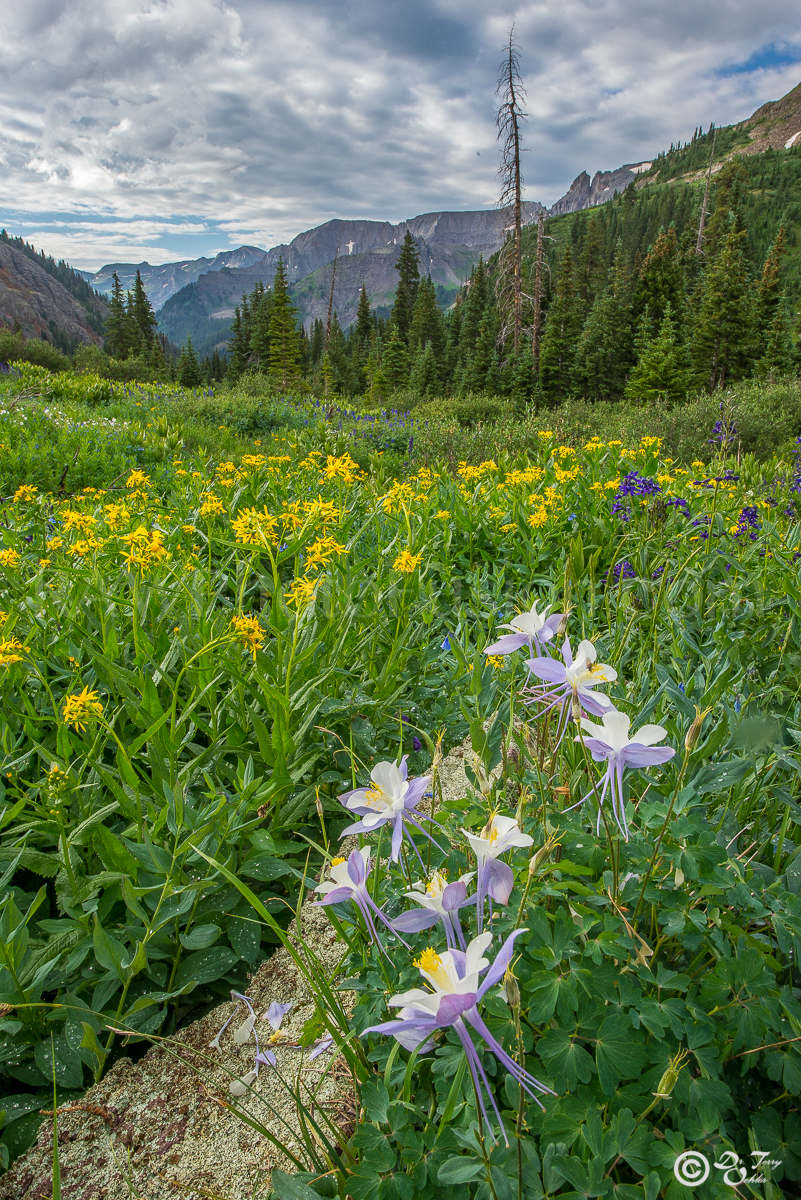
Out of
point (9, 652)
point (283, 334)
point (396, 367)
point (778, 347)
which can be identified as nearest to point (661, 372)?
point (778, 347)

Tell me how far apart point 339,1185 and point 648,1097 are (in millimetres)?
500

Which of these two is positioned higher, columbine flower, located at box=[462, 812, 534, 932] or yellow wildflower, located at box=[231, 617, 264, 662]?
columbine flower, located at box=[462, 812, 534, 932]

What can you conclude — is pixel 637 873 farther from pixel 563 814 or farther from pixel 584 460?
pixel 584 460

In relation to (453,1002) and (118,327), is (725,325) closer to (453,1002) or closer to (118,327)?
(453,1002)

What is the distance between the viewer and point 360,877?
83 cm

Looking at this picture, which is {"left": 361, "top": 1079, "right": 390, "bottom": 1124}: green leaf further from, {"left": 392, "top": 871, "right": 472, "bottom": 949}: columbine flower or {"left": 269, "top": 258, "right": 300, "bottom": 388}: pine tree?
{"left": 269, "top": 258, "right": 300, "bottom": 388}: pine tree

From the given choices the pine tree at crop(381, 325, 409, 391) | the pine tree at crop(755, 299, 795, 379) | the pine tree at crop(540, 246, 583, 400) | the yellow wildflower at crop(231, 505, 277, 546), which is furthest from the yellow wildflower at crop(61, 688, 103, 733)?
the pine tree at crop(381, 325, 409, 391)

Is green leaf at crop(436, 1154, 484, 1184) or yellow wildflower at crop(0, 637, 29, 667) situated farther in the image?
yellow wildflower at crop(0, 637, 29, 667)

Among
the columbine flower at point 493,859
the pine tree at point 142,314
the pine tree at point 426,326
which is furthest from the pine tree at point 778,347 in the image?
the pine tree at point 142,314

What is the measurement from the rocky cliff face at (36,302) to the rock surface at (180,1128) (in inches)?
5746

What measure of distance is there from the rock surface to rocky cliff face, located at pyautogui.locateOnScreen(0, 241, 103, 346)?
145937mm

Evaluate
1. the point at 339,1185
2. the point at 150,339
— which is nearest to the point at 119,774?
the point at 339,1185

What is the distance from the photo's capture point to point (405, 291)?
60.7m
